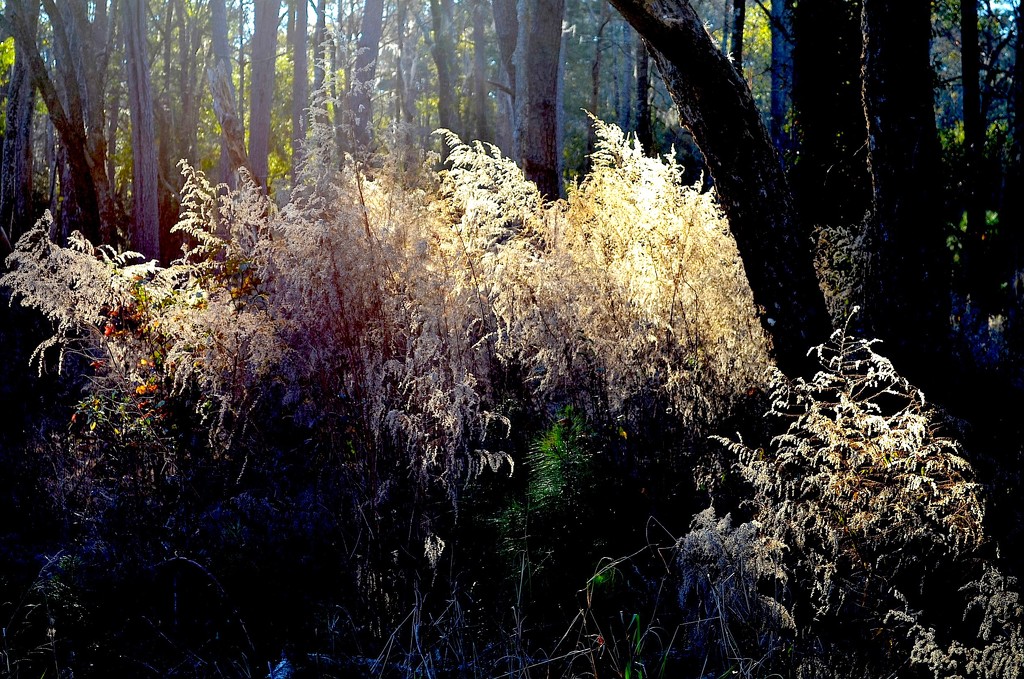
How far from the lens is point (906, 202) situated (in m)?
4.86

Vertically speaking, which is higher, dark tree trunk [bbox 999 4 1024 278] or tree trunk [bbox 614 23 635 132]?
tree trunk [bbox 614 23 635 132]

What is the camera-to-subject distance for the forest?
9.98 feet

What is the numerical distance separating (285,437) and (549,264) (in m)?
1.96

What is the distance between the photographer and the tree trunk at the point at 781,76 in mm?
10570

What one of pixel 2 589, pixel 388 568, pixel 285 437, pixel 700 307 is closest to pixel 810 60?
pixel 700 307

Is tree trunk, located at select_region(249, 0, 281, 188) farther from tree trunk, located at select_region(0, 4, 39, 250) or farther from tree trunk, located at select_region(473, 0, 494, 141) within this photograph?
tree trunk, located at select_region(473, 0, 494, 141)

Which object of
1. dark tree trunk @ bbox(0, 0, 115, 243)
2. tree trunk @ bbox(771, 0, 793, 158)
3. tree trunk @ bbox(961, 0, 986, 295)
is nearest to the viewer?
tree trunk @ bbox(961, 0, 986, 295)

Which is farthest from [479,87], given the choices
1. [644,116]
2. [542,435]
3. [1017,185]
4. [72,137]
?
[542,435]

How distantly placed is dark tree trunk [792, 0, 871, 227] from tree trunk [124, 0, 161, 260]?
7687mm

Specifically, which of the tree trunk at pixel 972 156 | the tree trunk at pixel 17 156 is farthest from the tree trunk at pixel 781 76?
the tree trunk at pixel 17 156

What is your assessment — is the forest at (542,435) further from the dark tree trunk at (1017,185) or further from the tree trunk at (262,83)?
the tree trunk at (262,83)

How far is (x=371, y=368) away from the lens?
392cm

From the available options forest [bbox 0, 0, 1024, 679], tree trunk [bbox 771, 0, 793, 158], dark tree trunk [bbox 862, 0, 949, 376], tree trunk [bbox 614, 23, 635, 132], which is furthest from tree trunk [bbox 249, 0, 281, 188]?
dark tree trunk [bbox 862, 0, 949, 376]

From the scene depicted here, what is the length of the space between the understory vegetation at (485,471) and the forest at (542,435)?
0.7 inches
